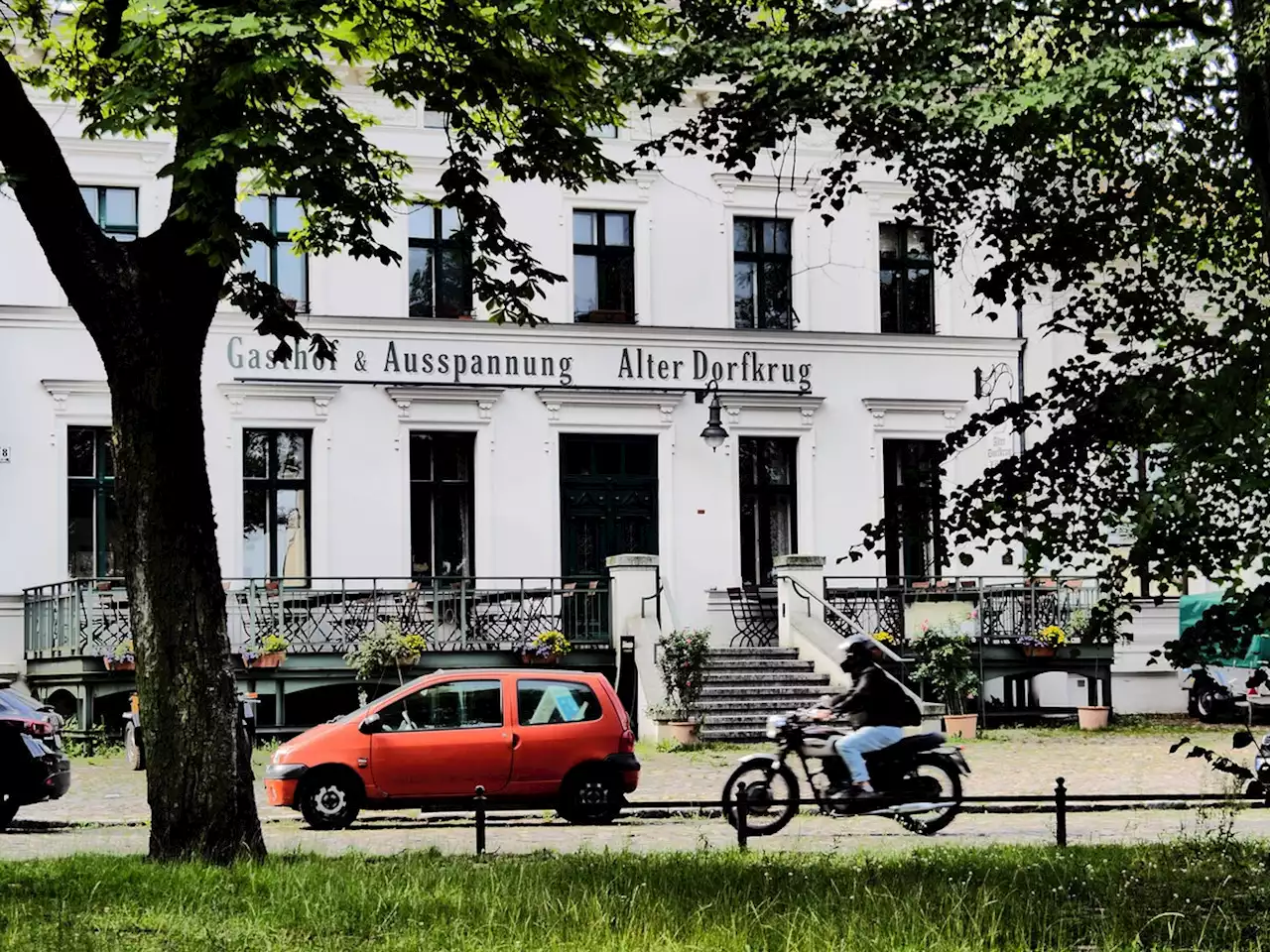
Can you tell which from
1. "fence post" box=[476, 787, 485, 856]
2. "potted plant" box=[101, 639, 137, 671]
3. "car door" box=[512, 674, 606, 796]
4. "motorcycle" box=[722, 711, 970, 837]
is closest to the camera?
"fence post" box=[476, 787, 485, 856]

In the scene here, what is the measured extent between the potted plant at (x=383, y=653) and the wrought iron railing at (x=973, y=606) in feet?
22.3

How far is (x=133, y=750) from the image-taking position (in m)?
24.0

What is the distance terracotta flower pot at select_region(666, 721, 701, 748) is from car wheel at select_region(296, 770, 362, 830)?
25.9 feet

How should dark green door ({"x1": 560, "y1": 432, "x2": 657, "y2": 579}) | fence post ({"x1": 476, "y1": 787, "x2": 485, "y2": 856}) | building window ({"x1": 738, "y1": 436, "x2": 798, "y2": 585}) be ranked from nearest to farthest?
fence post ({"x1": 476, "y1": 787, "x2": 485, "y2": 856}) → dark green door ({"x1": 560, "y1": 432, "x2": 657, "y2": 579}) → building window ({"x1": 738, "y1": 436, "x2": 798, "y2": 585})

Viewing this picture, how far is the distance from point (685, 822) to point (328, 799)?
3.45m

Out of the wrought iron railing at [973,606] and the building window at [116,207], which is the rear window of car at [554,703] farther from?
the building window at [116,207]

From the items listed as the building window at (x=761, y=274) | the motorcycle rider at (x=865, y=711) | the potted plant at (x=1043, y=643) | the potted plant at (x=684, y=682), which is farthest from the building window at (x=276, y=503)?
the motorcycle rider at (x=865, y=711)

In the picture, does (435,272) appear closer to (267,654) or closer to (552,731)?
(267,654)

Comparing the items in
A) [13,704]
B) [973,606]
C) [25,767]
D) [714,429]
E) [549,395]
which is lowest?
[25,767]

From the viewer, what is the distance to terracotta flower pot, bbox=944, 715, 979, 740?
88.4ft

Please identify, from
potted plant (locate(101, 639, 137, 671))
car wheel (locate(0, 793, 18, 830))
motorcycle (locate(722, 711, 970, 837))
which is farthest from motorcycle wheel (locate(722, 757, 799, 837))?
potted plant (locate(101, 639, 137, 671))

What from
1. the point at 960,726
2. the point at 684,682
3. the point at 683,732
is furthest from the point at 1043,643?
the point at 683,732

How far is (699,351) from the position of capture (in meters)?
31.4

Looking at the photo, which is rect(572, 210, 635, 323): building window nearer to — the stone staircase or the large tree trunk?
the stone staircase
